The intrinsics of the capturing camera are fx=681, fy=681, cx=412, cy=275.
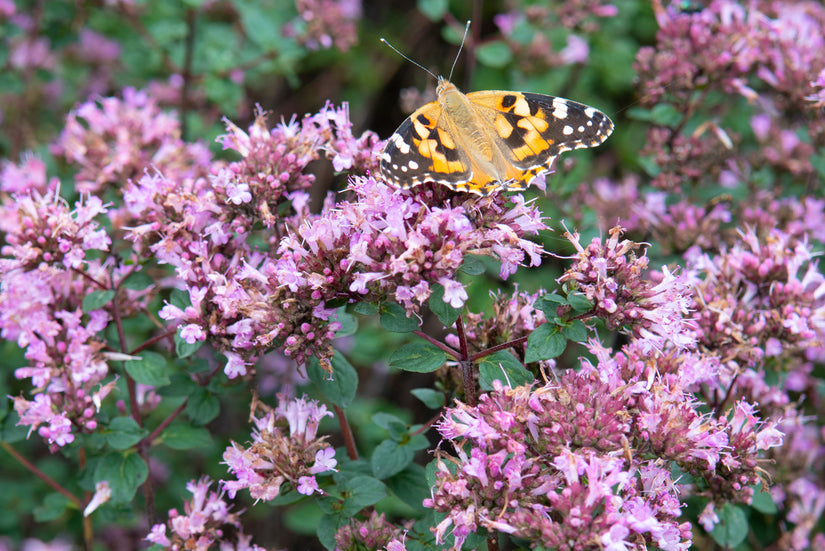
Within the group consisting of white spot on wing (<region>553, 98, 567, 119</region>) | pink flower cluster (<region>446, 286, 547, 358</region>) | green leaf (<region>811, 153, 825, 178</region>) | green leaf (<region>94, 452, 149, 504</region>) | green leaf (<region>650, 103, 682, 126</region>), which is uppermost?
white spot on wing (<region>553, 98, 567, 119</region>)

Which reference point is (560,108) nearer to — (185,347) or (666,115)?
(666,115)

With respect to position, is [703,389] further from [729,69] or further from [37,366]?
[37,366]

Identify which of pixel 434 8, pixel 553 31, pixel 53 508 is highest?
pixel 434 8

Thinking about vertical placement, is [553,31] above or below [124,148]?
above

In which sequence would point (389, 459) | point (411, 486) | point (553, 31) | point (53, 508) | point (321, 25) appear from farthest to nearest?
1. point (553, 31)
2. point (321, 25)
3. point (53, 508)
4. point (411, 486)
5. point (389, 459)

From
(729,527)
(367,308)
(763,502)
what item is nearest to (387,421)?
(367,308)

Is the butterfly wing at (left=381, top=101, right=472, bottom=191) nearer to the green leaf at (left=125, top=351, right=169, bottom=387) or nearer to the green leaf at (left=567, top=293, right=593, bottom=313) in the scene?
the green leaf at (left=567, top=293, right=593, bottom=313)

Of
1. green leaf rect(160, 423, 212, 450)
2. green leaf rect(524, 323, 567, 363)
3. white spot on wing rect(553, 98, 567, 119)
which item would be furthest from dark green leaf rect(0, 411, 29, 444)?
white spot on wing rect(553, 98, 567, 119)
